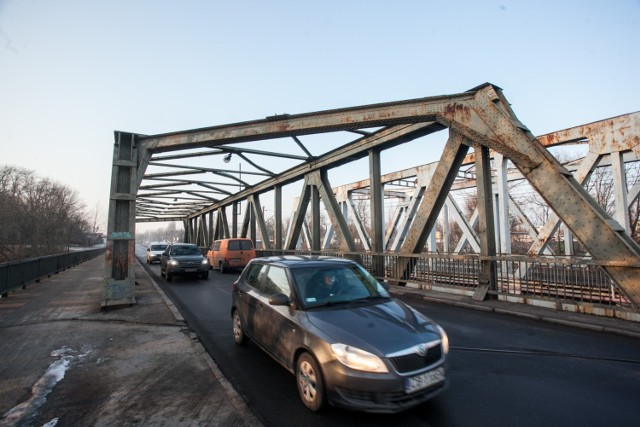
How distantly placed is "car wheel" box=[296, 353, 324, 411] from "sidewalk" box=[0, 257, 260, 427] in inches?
21.1

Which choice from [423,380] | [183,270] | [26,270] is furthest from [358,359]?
[26,270]

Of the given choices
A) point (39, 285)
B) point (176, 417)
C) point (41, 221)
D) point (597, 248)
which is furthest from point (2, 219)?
point (597, 248)

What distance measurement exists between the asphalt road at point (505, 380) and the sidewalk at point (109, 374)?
0.37 meters

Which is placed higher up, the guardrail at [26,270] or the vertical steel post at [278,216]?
the vertical steel post at [278,216]

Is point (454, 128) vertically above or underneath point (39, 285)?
above

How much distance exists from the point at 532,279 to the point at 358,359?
264 inches

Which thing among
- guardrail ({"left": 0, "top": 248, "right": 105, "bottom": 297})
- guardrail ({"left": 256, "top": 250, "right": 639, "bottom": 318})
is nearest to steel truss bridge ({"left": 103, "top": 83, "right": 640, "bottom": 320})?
guardrail ({"left": 256, "top": 250, "right": 639, "bottom": 318})

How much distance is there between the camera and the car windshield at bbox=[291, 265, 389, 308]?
13.0 feet

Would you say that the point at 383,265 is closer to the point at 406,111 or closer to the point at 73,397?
the point at 406,111

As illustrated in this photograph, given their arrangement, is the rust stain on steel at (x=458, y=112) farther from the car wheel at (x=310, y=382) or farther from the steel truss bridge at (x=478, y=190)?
the car wheel at (x=310, y=382)

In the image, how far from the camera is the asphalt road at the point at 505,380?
311 centimetres

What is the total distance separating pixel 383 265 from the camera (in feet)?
37.9

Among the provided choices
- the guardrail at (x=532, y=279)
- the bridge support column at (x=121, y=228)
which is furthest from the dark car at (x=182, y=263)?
the guardrail at (x=532, y=279)

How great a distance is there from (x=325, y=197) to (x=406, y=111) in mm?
5899
